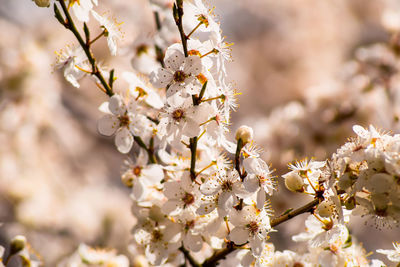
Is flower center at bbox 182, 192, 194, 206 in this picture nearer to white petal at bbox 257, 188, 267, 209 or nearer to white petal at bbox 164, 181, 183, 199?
white petal at bbox 164, 181, 183, 199

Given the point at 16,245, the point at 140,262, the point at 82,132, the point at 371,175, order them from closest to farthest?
the point at 371,175 < the point at 16,245 < the point at 140,262 < the point at 82,132

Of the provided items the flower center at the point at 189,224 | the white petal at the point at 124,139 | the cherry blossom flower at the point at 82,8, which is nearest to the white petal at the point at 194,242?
the flower center at the point at 189,224

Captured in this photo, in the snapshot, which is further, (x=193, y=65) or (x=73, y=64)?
(x=73, y=64)

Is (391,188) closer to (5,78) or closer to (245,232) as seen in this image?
(245,232)

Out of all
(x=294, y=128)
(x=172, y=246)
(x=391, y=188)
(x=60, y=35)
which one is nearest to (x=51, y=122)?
(x=60, y=35)

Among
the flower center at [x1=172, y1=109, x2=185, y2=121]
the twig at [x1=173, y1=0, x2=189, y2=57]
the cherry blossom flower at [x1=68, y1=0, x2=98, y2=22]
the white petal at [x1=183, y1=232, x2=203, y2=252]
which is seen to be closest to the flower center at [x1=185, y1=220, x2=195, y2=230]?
the white petal at [x1=183, y1=232, x2=203, y2=252]

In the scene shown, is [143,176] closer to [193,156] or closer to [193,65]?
[193,156]

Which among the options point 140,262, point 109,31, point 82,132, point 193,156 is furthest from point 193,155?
point 82,132
